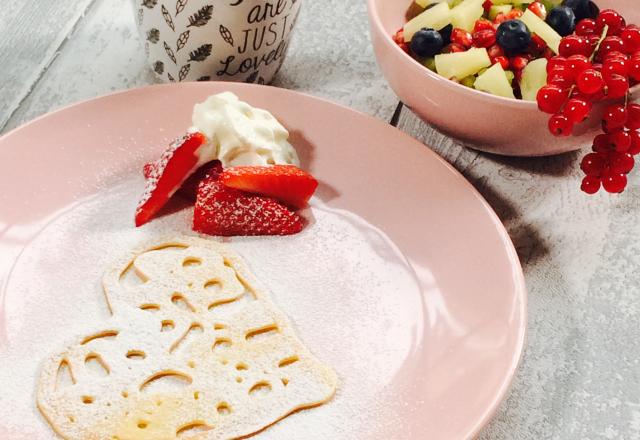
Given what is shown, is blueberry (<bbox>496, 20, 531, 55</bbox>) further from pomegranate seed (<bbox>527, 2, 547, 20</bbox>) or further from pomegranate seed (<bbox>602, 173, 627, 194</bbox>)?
pomegranate seed (<bbox>602, 173, 627, 194</bbox>)

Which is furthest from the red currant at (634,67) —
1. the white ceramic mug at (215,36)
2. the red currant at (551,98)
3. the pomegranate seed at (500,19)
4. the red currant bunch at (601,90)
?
the white ceramic mug at (215,36)

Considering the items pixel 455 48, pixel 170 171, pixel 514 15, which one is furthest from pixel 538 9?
pixel 170 171

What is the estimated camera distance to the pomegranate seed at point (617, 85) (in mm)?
1021

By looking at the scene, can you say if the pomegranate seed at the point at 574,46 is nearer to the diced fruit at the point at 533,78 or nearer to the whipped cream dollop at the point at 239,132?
the diced fruit at the point at 533,78

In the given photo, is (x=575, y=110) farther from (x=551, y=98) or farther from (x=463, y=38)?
(x=463, y=38)

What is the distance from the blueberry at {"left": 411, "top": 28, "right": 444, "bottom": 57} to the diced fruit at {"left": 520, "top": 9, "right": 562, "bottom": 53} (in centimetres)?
12

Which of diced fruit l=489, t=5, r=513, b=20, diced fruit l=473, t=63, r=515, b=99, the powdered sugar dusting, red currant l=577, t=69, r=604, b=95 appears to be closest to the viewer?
the powdered sugar dusting

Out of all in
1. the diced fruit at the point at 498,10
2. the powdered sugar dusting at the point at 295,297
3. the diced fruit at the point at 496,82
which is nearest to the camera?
the powdered sugar dusting at the point at 295,297

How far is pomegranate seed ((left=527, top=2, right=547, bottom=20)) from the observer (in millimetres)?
1193

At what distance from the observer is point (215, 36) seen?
4.00ft

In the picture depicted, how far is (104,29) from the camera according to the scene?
146 cm

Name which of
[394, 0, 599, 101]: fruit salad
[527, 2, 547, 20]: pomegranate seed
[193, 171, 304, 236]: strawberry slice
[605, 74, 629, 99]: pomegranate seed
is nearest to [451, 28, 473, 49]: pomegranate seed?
[394, 0, 599, 101]: fruit salad

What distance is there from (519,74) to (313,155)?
30cm

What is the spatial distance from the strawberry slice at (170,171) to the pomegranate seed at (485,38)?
39 cm
